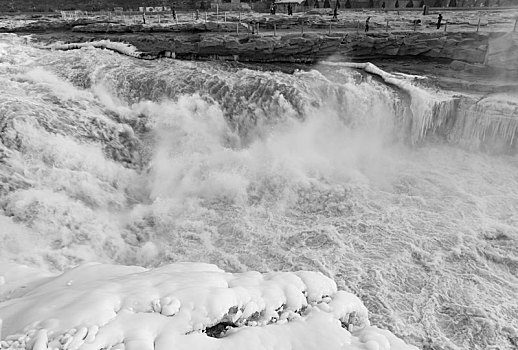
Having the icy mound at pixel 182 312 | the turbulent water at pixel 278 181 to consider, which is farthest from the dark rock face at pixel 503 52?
the icy mound at pixel 182 312

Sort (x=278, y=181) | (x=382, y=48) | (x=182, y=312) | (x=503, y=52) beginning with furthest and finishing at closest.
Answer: (x=382, y=48) → (x=503, y=52) → (x=278, y=181) → (x=182, y=312)

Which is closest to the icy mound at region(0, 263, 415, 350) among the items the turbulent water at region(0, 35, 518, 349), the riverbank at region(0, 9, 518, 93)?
the turbulent water at region(0, 35, 518, 349)

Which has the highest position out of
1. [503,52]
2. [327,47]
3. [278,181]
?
[503,52]

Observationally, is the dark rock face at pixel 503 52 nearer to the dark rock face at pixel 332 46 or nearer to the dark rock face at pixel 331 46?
the dark rock face at pixel 331 46

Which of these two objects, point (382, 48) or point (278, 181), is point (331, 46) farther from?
point (278, 181)

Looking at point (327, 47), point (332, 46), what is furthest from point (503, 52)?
point (327, 47)

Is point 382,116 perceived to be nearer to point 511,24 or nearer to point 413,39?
point 413,39

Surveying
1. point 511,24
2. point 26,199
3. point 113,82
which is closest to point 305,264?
point 26,199
